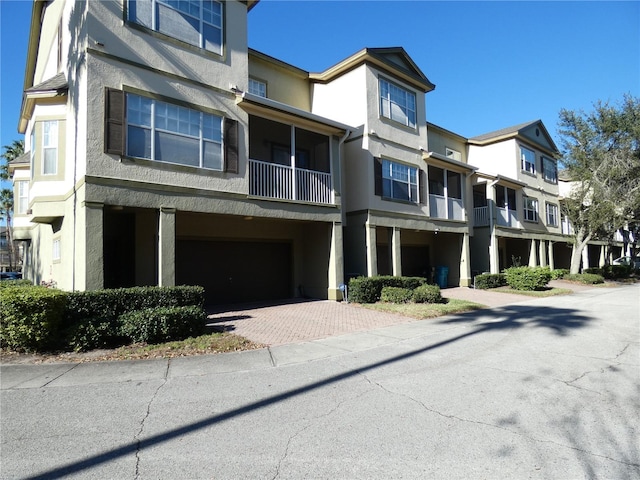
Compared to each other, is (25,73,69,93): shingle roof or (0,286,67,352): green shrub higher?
(25,73,69,93): shingle roof

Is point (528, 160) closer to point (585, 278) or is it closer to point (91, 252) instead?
point (585, 278)

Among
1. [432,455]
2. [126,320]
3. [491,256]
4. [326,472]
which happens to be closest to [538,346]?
[432,455]

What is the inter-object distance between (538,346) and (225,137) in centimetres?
966

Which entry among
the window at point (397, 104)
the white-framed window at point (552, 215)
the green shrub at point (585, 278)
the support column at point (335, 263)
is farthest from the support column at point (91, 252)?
the white-framed window at point (552, 215)

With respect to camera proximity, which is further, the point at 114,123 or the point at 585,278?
the point at 585,278

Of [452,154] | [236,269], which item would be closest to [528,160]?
[452,154]

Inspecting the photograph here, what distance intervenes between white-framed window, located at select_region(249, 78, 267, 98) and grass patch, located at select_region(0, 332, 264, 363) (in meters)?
11.1

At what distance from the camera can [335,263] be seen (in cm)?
1480

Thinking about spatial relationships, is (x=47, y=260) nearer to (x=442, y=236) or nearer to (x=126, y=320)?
(x=126, y=320)

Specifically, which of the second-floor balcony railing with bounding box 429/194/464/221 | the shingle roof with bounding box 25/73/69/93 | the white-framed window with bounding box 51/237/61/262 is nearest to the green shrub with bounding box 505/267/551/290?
the second-floor balcony railing with bounding box 429/194/464/221

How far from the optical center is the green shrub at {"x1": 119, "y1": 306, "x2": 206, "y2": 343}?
7863 millimetres

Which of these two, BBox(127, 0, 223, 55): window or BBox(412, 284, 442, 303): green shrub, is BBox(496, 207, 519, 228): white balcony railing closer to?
BBox(412, 284, 442, 303): green shrub

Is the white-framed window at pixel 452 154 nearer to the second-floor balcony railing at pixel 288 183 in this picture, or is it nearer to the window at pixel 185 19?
the second-floor balcony railing at pixel 288 183

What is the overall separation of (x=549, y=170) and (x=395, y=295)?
24234 mm
